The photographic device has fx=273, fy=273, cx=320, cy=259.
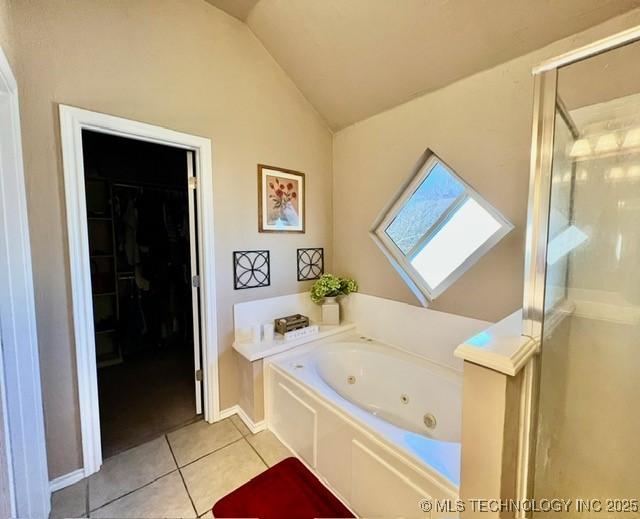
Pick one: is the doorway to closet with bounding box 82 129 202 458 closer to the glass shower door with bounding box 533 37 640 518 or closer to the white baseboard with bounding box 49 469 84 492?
the white baseboard with bounding box 49 469 84 492

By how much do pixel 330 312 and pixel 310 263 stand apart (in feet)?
1.64

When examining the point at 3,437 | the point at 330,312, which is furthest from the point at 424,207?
the point at 3,437

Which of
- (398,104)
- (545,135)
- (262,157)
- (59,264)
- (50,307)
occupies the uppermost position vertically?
(398,104)

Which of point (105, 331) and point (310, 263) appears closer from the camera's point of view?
point (310, 263)

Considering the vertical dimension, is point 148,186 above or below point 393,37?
below

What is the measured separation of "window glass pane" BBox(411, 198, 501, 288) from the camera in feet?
5.78

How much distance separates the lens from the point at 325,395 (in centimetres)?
157

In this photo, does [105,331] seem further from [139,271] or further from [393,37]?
[393,37]

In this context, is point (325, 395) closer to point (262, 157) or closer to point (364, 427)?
point (364, 427)

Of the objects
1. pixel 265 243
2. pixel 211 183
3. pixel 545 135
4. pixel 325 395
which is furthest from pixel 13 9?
pixel 325 395

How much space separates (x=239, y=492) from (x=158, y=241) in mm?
2819

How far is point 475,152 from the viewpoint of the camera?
176 centimetres

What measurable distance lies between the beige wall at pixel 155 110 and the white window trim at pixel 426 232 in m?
0.74

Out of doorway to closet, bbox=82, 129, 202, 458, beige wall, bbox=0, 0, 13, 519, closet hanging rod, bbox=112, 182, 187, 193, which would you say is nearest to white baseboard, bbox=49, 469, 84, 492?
beige wall, bbox=0, 0, 13, 519
